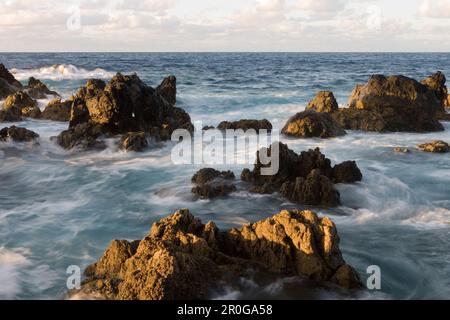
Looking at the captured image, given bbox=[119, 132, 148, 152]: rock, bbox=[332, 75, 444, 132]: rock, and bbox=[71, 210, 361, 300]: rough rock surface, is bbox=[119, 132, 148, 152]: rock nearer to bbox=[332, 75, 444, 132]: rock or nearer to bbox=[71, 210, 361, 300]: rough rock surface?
bbox=[332, 75, 444, 132]: rock

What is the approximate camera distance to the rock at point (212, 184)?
13281 mm

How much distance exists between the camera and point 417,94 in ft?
76.4

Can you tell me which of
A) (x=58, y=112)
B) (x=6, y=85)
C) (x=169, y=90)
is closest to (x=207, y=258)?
(x=58, y=112)

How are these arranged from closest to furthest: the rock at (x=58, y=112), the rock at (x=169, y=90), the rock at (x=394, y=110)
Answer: the rock at (x=394, y=110) < the rock at (x=58, y=112) < the rock at (x=169, y=90)

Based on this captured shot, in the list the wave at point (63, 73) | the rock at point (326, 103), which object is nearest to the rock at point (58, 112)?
the rock at point (326, 103)

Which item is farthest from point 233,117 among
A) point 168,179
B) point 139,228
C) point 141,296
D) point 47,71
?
point 47,71

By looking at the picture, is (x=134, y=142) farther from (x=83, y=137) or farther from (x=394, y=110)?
(x=394, y=110)

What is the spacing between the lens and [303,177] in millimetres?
13750

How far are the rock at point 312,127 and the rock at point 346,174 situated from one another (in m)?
6.93

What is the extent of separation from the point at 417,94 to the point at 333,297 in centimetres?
1783

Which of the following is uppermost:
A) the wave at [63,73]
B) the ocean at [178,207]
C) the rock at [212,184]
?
the wave at [63,73]

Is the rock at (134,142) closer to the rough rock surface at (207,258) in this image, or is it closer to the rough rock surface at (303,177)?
the rough rock surface at (303,177)

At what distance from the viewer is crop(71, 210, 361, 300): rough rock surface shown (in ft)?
23.5
